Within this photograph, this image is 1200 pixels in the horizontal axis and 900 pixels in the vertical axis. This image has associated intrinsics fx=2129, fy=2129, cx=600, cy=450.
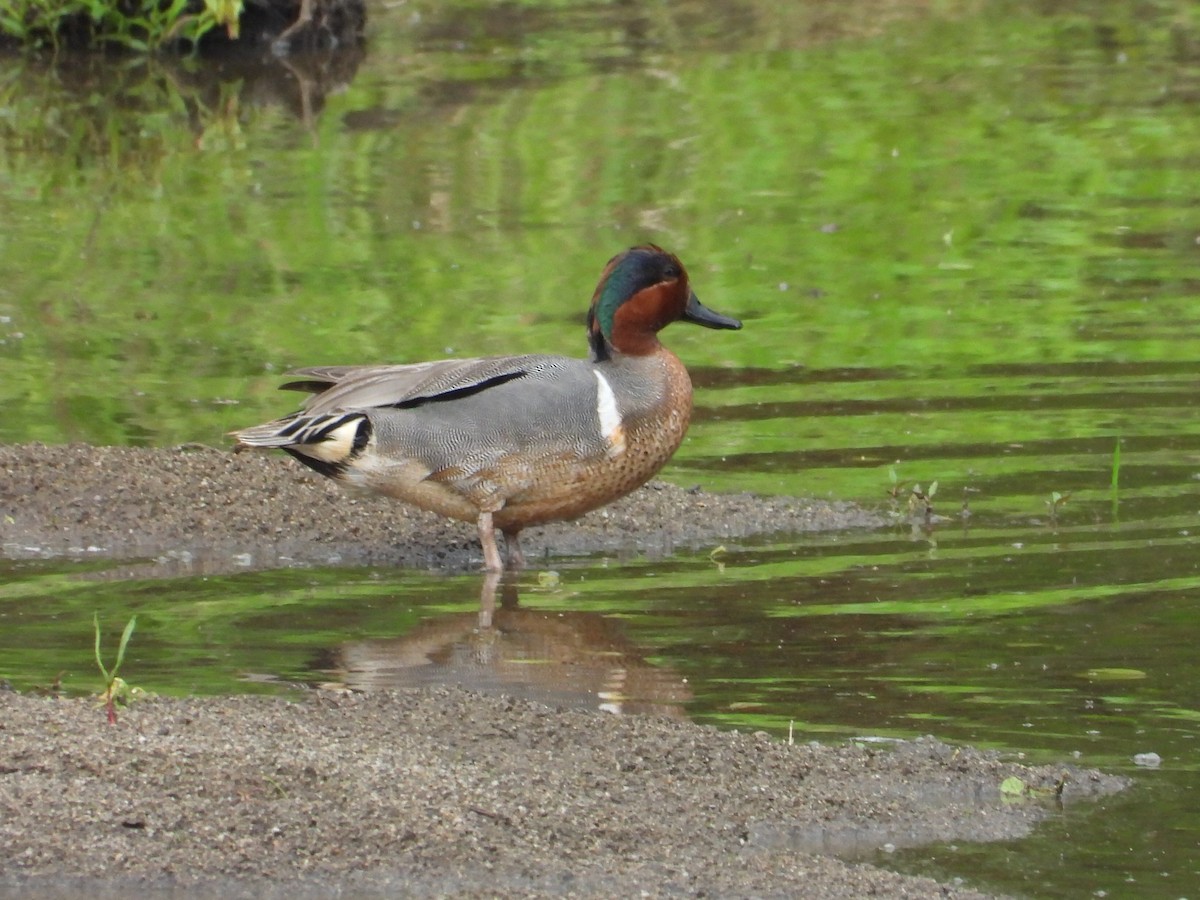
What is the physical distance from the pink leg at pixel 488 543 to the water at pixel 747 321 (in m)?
0.14

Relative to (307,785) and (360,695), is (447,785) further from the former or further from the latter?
(360,695)

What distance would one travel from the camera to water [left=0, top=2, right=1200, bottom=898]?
5.66m

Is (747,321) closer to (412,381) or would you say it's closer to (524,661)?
(412,381)

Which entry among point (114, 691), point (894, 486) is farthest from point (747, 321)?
point (114, 691)

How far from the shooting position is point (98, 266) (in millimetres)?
11648

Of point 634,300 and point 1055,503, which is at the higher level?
point 634,300

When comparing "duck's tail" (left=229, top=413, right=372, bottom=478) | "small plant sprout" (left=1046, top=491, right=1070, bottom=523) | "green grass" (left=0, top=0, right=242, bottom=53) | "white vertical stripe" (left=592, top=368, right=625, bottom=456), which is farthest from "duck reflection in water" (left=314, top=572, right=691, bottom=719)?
"green grass" (left=0, top=0, right=242, bottom=53)

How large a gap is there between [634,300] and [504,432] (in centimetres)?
74

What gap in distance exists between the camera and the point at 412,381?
23.1 ft

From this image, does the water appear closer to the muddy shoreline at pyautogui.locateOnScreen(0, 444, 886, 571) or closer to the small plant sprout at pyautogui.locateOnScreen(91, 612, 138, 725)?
the muddy shoreline at pyautogui.locateOnScreen(0, 444, 886, 571)

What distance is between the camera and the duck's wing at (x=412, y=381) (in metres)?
6.93

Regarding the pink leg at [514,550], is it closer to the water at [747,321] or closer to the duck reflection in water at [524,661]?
the water at [747,321]

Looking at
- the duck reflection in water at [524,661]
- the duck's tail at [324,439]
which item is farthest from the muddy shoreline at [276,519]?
the duck reflection in water at [524,661]

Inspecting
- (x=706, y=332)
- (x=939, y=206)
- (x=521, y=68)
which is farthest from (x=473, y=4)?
(x=706, y=332)
